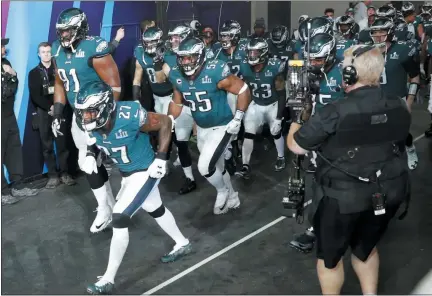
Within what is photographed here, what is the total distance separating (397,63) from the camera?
19.6 ft

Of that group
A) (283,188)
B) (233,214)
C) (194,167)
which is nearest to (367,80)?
(233,214)

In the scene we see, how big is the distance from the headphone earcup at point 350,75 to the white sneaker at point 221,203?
2.64 meters

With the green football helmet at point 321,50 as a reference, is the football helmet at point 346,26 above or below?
above

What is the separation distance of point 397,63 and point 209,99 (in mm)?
1987

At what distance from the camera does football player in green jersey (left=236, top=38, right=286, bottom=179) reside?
22.5 ft

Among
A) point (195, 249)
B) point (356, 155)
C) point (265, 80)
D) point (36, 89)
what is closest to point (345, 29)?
point (265, 80)

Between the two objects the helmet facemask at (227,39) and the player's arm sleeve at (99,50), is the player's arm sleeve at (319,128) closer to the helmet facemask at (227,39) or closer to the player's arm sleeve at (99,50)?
the player's arm sleeve at (99,50)

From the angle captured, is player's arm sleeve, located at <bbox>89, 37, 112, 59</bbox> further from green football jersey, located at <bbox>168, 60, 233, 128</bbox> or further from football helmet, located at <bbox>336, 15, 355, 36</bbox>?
football helmet, located at <bbox>336, 15, 355, 36</bbox>

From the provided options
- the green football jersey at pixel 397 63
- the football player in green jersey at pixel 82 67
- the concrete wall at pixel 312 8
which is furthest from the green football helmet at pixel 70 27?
the concrete wall at pixel 312 8

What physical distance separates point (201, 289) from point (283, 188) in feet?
7.88

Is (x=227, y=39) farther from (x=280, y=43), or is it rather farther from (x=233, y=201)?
(x=233, y=201)

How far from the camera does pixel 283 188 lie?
21.1 feet

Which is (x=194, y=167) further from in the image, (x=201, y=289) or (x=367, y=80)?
(x=367, y=80)

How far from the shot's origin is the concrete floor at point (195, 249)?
432cm
